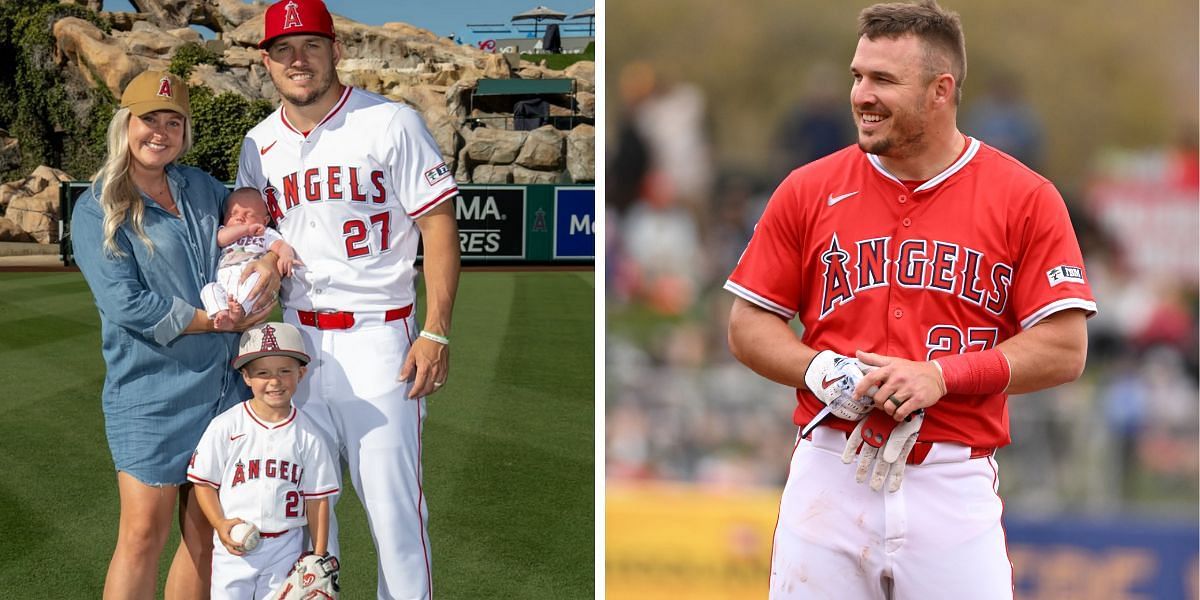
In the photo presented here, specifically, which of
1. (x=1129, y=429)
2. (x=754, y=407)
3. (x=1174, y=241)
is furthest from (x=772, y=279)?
(x=1174, y=241)

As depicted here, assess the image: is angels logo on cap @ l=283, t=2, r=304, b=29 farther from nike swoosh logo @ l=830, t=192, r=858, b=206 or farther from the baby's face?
nike swoosh logo @ l=830, t=192, r=858, b=206

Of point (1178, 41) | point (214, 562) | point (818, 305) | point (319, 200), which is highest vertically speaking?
point (1178, 41)

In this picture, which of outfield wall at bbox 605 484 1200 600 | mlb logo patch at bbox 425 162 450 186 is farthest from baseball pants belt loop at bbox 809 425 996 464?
outfield wall at bbox 605 484 1200 600

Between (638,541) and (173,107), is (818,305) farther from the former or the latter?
(638,541)

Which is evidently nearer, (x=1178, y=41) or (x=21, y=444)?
(x=21, y=444)

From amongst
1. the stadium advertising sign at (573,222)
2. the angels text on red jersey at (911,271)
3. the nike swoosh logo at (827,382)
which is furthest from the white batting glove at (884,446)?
the stadium advertising sign at (573,222)

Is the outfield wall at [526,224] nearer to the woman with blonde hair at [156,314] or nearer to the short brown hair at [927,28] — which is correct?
the woman with blonde hair at [156,314]

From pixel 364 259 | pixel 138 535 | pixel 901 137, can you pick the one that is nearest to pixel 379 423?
pixel 364 259
